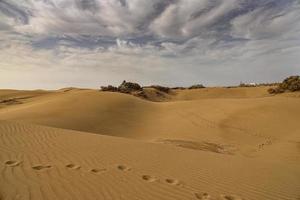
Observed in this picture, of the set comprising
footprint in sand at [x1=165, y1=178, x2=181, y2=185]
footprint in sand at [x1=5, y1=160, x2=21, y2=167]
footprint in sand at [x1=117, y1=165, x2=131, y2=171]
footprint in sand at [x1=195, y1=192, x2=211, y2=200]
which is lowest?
footprint in sand at [x1=195, y1=192, x2=211, y2=200]

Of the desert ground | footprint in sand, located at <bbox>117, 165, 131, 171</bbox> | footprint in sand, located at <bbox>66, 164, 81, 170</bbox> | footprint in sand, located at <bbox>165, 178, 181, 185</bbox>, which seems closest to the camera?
the desert ground

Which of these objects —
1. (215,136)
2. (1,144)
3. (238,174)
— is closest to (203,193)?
(238,174)

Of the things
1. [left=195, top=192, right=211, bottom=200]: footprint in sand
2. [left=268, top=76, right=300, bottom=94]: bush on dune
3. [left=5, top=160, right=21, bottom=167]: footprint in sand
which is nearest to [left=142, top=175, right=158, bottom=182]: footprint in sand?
[left=195, top=192, right=211, bottom=200]: footprint in sand

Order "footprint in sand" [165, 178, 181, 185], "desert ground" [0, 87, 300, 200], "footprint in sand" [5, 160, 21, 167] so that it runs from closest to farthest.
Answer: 1. "desert ground" [0, 87, 300, 200]
2. "footprint in sand" [165, 178, 181, 185]
3. "footprint in sand" [5, 160, 21, 167]

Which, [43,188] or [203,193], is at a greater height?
[43,188]

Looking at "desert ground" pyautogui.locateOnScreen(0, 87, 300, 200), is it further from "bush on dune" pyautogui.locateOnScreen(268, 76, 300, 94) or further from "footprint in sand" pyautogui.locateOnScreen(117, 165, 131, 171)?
"bush on dune" pyautogui.locateOnScreen(268, 76, 300, 94)

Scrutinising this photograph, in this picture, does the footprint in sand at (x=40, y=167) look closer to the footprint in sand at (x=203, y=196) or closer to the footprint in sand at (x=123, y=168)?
the footprint in sand at (x=123, y=168)

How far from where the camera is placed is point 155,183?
4.80 meters

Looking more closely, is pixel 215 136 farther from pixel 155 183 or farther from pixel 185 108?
pixel 155 183

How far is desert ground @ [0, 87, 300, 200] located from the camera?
14.5 ft

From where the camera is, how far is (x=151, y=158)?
643 centimetres

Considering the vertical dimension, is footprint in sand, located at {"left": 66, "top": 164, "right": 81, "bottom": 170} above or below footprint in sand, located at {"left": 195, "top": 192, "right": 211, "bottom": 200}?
above

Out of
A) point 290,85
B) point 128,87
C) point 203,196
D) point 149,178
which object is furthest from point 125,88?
point 203,196

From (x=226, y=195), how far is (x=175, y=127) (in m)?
9.47
